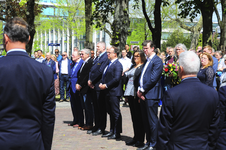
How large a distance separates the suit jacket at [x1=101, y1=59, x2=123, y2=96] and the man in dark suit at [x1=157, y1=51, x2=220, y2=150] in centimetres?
449

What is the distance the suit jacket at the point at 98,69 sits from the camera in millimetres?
8602

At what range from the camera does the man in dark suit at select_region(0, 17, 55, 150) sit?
295 cm

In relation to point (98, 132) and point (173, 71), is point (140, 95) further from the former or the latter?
point (173, 71)

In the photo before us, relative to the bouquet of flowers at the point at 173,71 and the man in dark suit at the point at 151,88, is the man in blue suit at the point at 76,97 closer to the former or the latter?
the bouquet of flowers at the point at 173,71

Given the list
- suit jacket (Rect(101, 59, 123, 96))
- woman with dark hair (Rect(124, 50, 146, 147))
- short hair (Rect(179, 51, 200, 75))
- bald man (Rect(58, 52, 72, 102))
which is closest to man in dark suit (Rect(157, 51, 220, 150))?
short hair (Rect(179, 51, 200, 75))

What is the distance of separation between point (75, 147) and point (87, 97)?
2.27 meters

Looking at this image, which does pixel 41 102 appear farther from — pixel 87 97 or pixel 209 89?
pixel 87 97

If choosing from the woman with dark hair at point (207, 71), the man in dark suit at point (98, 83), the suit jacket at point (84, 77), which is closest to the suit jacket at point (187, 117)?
the woman with dark hair at point (207, 71)

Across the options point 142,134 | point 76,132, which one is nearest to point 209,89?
point 142,134

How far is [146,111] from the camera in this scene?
6.90 meters

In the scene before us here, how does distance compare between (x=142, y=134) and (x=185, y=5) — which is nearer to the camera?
(x=142, y=134)

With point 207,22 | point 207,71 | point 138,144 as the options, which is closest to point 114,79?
point 138,144

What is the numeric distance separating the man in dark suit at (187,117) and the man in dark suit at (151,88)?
311 centimetres

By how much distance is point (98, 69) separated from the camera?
863 centimetres
